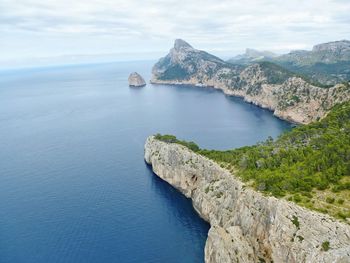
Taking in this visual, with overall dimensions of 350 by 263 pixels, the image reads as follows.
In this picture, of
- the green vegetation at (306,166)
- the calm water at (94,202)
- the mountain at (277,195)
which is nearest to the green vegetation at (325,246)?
the mountain at (277,195)

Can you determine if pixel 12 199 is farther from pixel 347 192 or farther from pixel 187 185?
pixel 347 192

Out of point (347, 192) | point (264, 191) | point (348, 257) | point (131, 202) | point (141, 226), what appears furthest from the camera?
point (131, 202)

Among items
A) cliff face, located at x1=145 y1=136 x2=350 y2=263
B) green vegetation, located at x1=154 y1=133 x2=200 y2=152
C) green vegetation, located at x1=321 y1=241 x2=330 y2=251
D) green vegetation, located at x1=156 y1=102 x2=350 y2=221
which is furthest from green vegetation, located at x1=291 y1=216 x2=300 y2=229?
green vegetation, located at x1=154 y1=133 x2=200 y2=152

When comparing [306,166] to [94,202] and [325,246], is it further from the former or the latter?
[94,202]

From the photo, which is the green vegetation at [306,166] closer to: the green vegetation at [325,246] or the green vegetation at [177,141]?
the green vegetation at [177,141]

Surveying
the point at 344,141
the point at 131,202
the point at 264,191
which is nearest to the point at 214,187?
the point at 264,191

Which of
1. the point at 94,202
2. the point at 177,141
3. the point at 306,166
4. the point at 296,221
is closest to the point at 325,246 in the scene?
the point at 296,221
